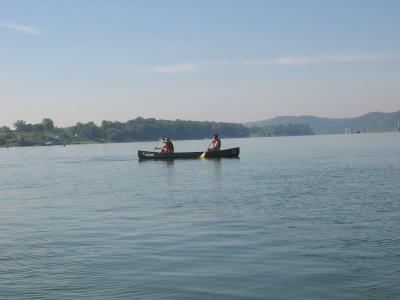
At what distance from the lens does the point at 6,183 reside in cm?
4300

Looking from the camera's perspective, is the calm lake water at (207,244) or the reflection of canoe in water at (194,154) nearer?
the calm lake water at (207,244)

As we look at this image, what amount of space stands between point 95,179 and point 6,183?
6.56 m

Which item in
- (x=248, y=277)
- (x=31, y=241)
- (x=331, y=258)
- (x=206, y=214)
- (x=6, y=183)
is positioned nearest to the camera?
(x=248, y=277)

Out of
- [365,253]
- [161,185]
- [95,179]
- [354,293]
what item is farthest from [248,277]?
[95,179]

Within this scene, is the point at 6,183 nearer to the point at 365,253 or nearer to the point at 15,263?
the point at 15,263

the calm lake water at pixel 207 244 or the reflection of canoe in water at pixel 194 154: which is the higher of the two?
the reflection of canoe in water at pixel 194 154

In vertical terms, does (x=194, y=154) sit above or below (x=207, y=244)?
above

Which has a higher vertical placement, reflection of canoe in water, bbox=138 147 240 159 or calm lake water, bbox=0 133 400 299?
reflection of canoe in water, bbox=138 147 240 159

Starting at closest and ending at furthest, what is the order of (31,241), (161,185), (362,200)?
(31,241)
(362,200)
(161,185)

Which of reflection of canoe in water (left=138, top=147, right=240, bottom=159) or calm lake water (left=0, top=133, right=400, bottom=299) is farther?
reflection of canoe in water (left=138, top=147, right=240, bottom=159)

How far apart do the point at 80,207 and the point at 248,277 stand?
15.1 metres

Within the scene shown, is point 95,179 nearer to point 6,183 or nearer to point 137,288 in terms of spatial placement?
point 6,183

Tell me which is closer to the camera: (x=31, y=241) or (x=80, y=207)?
(x=31, y=241)

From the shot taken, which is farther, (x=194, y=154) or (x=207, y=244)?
(x=194, y=154)
